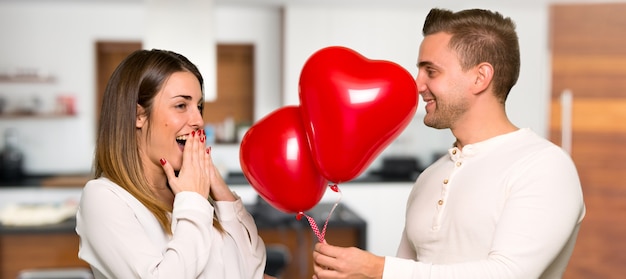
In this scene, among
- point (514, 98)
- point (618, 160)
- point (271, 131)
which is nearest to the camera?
point (271, 131)

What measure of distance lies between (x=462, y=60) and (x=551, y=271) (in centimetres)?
53

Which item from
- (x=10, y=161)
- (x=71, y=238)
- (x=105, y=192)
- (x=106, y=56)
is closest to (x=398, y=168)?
(x=106, y=56)

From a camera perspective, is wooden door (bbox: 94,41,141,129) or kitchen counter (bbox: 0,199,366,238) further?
wooden door (bbox: 94,41,141,129)

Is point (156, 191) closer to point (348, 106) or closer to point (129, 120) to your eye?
point (129, 120)

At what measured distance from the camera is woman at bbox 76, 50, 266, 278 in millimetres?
1320

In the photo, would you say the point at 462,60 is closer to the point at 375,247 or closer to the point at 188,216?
the point at 188,216

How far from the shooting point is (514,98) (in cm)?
552

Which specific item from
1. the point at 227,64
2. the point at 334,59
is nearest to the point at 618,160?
the point at 334,59

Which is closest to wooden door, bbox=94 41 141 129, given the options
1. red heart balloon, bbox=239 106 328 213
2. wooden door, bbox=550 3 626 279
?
wooden door, bbox=550 3 626 279

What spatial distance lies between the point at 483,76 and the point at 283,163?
50cm

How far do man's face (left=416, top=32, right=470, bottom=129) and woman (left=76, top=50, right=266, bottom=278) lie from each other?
530 millimetres

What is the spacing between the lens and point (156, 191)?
1553mm

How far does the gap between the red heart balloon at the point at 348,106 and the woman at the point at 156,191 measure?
0.27 metres

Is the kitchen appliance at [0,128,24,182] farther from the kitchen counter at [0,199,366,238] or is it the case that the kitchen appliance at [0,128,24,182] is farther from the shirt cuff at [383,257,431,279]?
the shirt cuff at [383,257,431,279]
